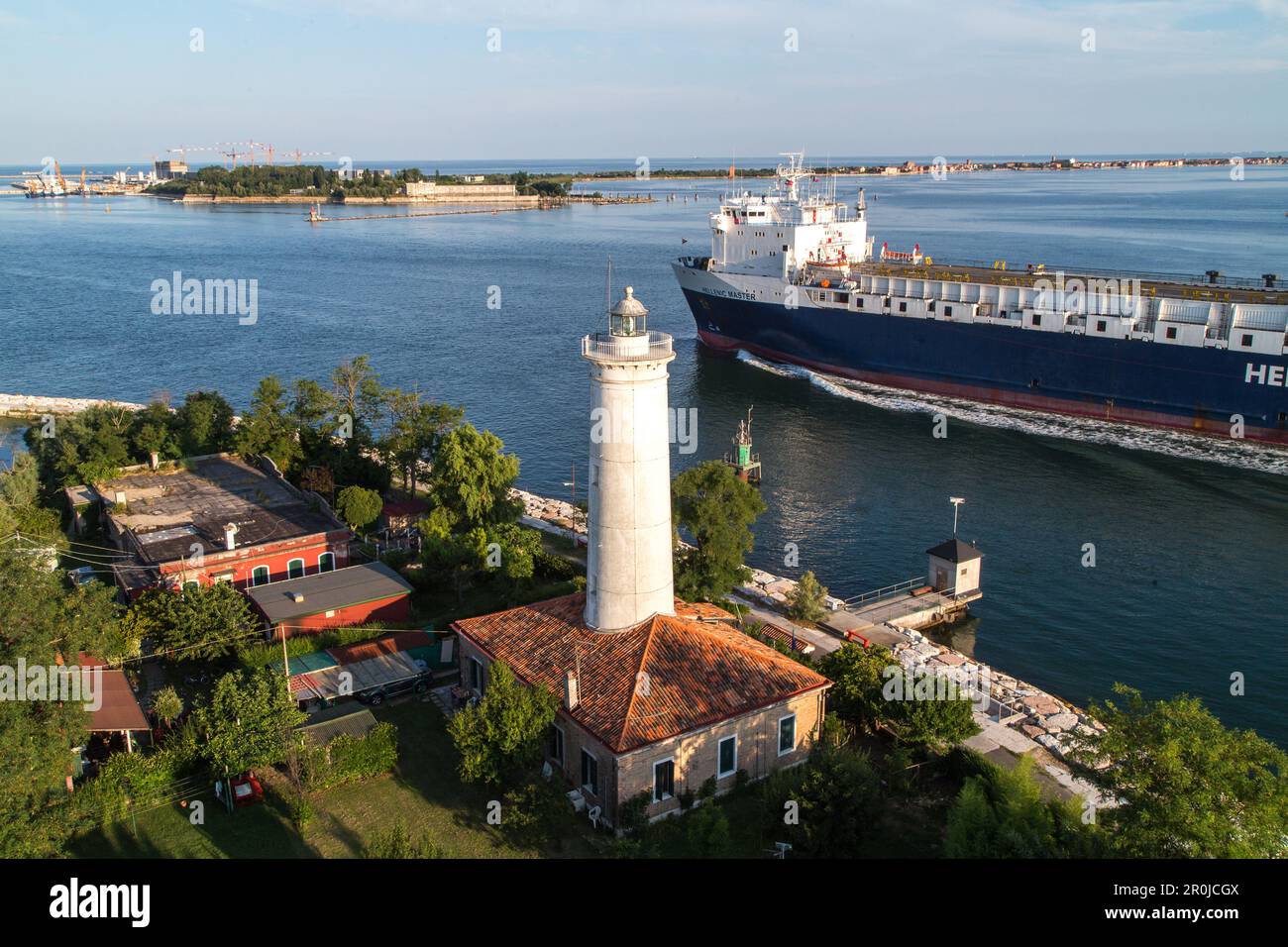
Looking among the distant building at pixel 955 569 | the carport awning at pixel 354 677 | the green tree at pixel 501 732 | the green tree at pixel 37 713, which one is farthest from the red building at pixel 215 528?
the distant building at pixel 955 569

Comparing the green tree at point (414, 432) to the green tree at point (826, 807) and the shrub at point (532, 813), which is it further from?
the green tree at point (826, 807)

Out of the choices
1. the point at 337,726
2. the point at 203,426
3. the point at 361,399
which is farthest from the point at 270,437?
the point at 337,726

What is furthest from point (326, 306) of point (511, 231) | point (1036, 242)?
point (1036, 242)

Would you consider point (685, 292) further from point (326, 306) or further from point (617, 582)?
point (617, 582)

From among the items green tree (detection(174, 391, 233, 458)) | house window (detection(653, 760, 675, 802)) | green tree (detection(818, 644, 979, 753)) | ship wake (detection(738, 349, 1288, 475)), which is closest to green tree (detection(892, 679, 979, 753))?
green tree (detection(818, 644, 979, 753))

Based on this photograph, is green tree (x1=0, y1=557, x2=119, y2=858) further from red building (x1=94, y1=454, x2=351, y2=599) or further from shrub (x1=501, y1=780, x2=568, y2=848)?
shrub (x1=501, y1=780, x2=568, y2=848)

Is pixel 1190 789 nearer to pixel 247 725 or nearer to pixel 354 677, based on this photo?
pixel 247 725
